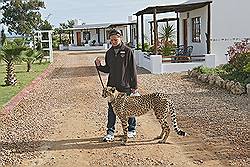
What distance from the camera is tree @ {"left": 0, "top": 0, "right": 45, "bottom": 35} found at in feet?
210

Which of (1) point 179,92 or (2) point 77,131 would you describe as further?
(1) point 179,92

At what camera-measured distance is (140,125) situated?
8.68 meters

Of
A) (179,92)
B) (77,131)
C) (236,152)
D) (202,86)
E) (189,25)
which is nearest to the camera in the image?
(236,152)

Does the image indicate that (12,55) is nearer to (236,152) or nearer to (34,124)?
(34,124)


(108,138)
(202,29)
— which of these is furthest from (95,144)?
(202,29)

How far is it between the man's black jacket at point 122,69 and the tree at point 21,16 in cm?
5819

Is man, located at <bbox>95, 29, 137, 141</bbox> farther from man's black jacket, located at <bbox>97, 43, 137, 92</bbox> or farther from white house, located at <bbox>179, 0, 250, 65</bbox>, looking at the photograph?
white house, located at <bbox>179, 0, 250, 65</bbox>

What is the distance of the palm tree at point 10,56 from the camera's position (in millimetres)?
16438

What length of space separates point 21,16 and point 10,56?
49.7 metres

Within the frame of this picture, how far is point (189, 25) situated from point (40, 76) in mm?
8647

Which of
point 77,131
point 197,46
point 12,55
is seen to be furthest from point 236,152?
point 197,46

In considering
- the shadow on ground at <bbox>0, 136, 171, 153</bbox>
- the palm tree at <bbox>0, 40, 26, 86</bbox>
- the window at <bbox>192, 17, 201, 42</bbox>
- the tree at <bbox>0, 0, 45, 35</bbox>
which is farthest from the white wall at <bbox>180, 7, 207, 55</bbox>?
the tree at <bbox>0, 0, 45, 35</bbox>

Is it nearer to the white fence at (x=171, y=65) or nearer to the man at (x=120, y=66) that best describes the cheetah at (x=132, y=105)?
the man at (x=120, y=66)

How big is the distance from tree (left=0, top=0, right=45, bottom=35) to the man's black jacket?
58.2 meters
